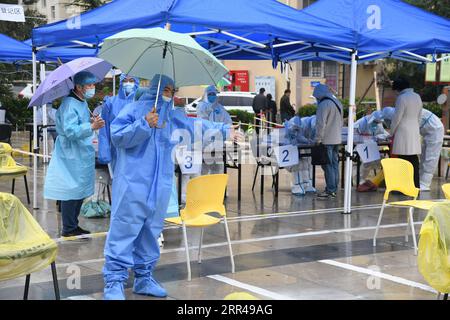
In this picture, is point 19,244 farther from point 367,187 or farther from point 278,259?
point 367,187

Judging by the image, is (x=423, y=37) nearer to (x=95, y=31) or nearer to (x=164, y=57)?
(x=95, y=31)

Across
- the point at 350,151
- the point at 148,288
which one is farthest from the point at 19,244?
the point at 350,151

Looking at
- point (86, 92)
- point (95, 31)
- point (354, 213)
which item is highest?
point (95, 31)

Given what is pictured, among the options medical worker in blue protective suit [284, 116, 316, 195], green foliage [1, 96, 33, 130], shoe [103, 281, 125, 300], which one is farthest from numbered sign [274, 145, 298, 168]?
green foliage [1, 96, 33, 130]

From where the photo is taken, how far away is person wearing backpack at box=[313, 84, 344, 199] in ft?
36.3

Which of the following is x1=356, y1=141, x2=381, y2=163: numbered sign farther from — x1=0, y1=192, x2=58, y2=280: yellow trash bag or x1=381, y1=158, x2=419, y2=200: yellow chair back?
x1=0, y1=192, x2=58, y2=280: yellow trash bag

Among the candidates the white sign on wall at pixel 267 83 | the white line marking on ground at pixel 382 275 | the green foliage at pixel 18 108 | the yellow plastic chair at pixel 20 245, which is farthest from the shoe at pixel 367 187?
the white sign on wall at pixel 267 83

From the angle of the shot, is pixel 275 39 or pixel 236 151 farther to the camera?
pixel 236 151

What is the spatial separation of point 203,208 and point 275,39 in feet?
13.5

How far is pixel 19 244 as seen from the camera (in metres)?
5.01

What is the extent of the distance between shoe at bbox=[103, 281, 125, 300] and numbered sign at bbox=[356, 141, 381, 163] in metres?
7.03

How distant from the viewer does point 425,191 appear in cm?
1212

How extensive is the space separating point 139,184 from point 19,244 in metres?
0.98
